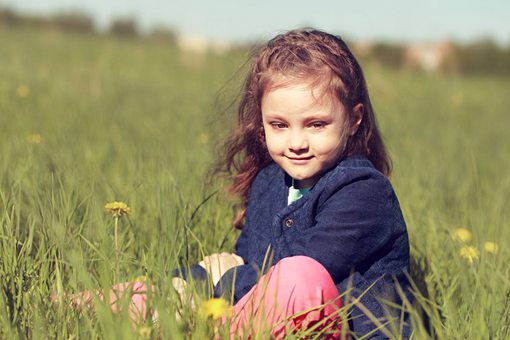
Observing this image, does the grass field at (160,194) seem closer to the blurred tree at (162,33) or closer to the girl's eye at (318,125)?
the girl's eye at (318,125)

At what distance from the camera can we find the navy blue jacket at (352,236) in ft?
6.06

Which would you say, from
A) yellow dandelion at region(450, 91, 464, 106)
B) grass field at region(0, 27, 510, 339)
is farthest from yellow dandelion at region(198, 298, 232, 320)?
yellow dandelion at region(450, 91, 464, 106)

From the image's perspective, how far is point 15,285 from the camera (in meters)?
1.74

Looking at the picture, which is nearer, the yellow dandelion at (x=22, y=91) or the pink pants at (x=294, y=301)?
the pink pants at (x=294, y=301)

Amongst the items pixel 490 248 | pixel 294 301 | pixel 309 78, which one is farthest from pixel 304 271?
pixel 490 248

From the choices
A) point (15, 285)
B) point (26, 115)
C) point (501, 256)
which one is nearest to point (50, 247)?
point (15, 285)

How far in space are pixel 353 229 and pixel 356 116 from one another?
0.40 m

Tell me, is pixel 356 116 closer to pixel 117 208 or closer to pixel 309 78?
pixel 309 78

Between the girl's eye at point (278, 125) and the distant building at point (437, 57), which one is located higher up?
the girl's eye at point (278, 125)

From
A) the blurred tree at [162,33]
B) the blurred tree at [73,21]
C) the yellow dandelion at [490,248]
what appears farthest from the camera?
the blurred tree at [162,33]

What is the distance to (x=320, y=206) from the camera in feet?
6.50

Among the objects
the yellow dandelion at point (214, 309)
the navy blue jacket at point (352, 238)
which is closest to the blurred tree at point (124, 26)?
the navy blue jacket at point (352, 238)

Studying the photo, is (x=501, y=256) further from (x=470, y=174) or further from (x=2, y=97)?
(x=2, y=97)

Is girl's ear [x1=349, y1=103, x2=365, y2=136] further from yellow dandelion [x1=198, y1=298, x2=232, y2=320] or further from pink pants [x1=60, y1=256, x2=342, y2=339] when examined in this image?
yellow dandelion [x1=198, y1=298, x2=232, y2=320]
